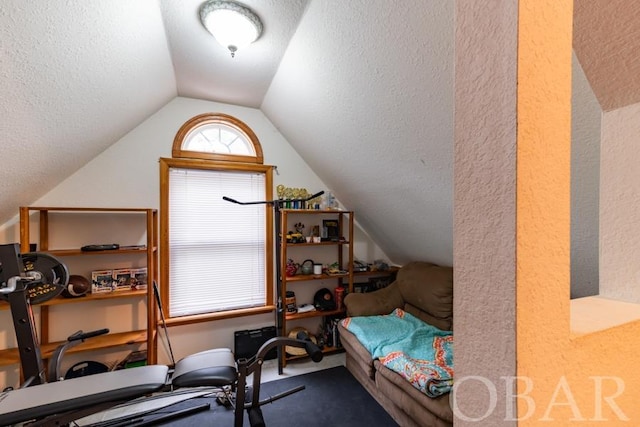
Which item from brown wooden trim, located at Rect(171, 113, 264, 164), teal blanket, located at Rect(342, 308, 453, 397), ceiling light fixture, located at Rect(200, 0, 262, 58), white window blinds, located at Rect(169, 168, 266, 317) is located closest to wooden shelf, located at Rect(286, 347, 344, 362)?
teal blanket, located at Rect(342, 308, 453, 397)

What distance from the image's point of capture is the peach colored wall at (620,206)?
734 mm

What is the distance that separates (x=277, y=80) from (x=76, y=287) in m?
2.41

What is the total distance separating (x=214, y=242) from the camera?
2.76 m

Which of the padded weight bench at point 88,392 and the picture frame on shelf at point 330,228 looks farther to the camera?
the picture frame on shelf at point 330,228

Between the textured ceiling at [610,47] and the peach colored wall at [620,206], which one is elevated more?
the textured ceiling at [610,47]

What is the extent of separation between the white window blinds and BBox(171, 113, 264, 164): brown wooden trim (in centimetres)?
15

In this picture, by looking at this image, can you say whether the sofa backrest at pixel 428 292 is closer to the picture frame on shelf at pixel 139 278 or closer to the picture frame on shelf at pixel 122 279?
the picture frame on shelf at pixel 139 278

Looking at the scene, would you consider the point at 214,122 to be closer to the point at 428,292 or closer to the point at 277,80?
the point at 277,80

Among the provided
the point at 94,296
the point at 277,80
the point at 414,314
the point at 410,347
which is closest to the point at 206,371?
the point at 94,296

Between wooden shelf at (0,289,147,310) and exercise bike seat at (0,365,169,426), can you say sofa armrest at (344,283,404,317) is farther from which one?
wooden shelf at (0,289,147,310)

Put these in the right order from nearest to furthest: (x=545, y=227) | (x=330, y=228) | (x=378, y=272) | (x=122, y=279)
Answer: (x=545, y=227) < (x=122, y=279) < (x=330, y=228) < (x=378, y=272)

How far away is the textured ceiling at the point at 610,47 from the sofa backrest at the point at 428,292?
198 cm

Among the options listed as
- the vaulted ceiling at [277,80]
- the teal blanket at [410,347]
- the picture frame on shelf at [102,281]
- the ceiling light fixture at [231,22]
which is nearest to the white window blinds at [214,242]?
the picture frame on shelf at [102,281]

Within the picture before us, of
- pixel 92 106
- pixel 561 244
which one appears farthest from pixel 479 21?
pixel 92 106
